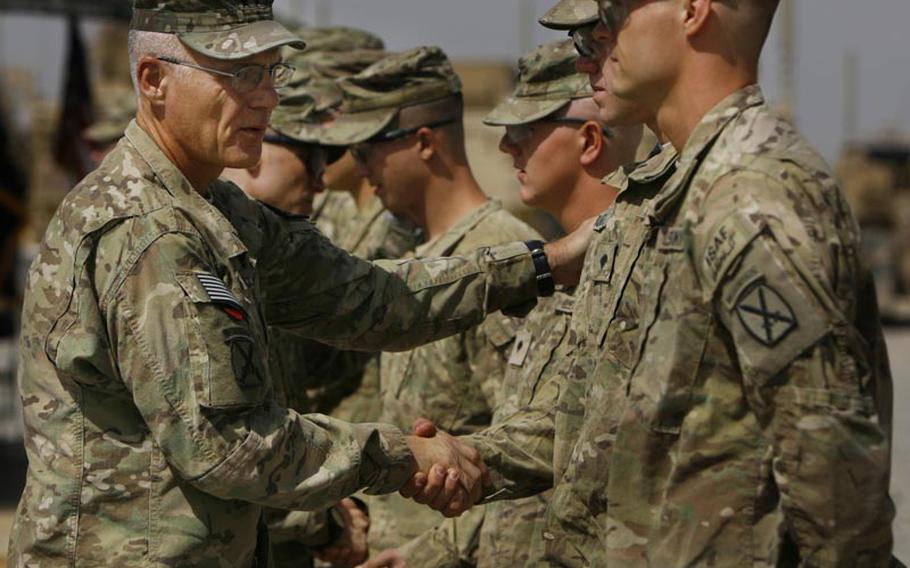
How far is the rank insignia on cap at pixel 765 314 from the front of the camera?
272 centimetres

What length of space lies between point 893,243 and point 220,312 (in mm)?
29267

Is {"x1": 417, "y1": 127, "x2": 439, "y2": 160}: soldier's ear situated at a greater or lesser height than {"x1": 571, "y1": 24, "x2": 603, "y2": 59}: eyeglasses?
lesser

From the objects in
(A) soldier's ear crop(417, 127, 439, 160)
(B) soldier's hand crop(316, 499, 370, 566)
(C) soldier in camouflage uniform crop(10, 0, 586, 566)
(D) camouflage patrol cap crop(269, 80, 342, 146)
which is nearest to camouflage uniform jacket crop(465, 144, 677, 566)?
(C) soldier in camouflage uniform crop(10, 0, 586, 566)

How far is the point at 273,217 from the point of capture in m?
4.31

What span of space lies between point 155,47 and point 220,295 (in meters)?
0.69

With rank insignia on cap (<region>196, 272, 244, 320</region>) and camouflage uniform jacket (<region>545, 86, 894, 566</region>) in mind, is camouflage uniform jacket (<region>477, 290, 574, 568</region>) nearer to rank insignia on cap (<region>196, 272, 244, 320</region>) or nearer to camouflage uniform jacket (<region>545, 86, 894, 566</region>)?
rank insignia on cap (<region>196, 272, 244, 320</region>)

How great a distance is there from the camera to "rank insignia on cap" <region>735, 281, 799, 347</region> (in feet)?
8.94

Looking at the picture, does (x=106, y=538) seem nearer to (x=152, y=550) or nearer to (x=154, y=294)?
(x=152, y=550)

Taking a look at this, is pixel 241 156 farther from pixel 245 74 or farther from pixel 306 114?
pixel 306 114

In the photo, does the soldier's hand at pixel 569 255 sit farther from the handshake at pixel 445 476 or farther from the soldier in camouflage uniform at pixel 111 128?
the soldier in camouflage uniform at pixel 111 128

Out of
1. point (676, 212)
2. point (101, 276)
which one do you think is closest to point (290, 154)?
point (101, 276)

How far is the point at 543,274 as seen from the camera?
4.46 metres

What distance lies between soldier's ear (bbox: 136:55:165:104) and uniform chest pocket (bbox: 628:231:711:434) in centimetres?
140

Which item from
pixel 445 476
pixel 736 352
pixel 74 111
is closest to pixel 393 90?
pixel 445 476
